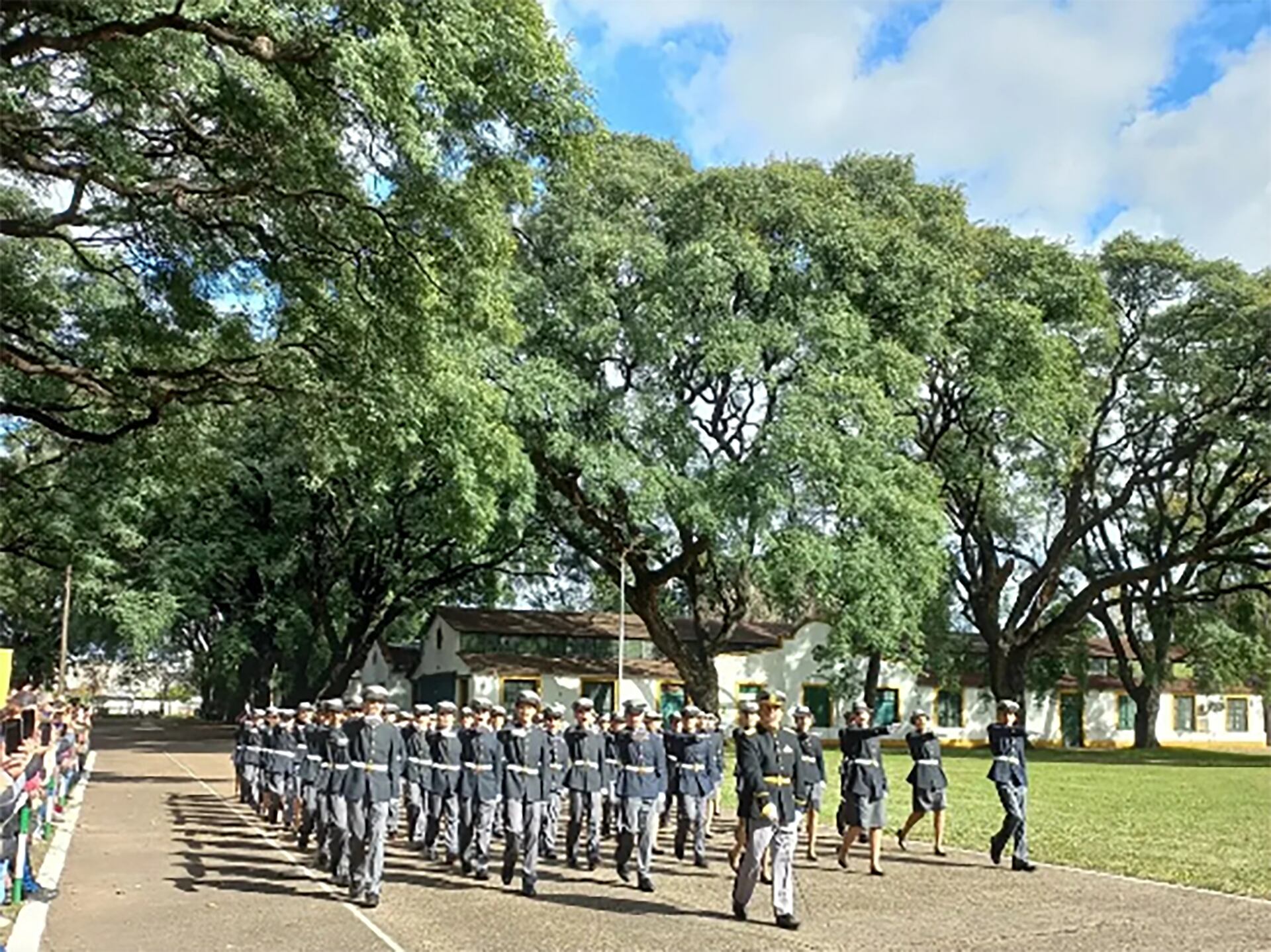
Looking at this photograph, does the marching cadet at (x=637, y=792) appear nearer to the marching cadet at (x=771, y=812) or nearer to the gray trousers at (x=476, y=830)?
the gray trousers at (x=476, y=830)

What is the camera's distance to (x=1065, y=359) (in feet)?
104

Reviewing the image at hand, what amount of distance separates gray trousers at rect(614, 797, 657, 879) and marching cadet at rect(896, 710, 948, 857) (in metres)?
3.18

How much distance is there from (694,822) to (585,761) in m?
1.51

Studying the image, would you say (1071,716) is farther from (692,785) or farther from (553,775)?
(553,775)

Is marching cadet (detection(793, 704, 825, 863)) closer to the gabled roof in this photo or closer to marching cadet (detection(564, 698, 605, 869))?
marching cadet (detection(564, 698, 605, 869))

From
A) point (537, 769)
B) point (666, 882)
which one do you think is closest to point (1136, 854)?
point (666, 882)

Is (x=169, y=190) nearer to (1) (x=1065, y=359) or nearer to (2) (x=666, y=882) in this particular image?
(2) (x=666, y=882)

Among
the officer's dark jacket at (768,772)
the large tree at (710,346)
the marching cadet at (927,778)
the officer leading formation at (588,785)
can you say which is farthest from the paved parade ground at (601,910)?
the large tree at (710,346)

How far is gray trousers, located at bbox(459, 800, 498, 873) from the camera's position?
1324cm

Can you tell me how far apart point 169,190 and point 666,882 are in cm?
857

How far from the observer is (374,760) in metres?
12.0

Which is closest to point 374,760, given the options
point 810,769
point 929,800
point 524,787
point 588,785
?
point 524,787

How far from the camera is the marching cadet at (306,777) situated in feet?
48.0

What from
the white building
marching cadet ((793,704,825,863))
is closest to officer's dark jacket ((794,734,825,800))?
marching cadet ((793,704,825,863))
